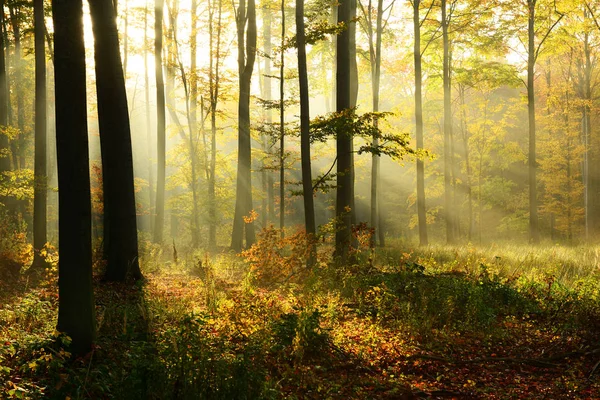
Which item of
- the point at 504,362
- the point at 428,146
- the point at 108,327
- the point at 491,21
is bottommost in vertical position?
the point at 504,362

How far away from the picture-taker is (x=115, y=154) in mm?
8461

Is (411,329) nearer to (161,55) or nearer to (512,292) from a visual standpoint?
(512,292)

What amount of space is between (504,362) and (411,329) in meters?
1.22

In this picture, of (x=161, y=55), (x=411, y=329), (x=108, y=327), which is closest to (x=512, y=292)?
(x=411, y=329)

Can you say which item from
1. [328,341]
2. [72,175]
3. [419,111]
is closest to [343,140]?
[328,341]

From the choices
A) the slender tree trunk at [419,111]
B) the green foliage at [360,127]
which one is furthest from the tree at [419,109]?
the green foliage at [360,127]

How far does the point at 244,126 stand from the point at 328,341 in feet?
37.3

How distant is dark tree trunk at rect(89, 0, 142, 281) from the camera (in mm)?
8227

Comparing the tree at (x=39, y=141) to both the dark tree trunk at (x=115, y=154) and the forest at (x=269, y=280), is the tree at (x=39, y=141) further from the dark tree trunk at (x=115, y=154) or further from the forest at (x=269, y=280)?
the dark tree trunk at (x=115, y=154)

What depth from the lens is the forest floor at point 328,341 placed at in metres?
3.71

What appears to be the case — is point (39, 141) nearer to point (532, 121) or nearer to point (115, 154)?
point (115, 154)

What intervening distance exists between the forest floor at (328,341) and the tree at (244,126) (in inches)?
292

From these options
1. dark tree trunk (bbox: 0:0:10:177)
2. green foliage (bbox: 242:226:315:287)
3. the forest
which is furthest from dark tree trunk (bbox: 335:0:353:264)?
dark tree trunk (bbox: 0:0:10:177)

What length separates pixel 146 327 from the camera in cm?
536
